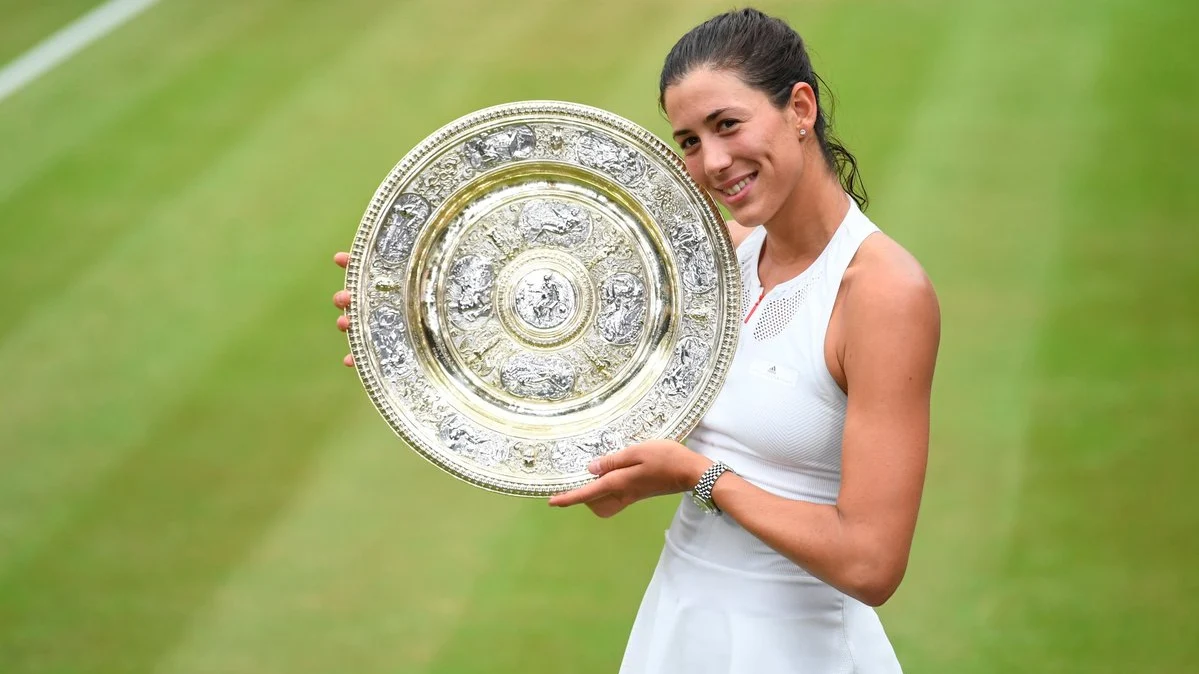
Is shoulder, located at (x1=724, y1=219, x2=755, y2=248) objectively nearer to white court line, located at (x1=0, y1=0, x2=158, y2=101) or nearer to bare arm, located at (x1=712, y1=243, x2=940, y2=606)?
bare arm, located at (x1=712, y1=243, x2=940, y2=606)

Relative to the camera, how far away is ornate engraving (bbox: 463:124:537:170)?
7.36 feet

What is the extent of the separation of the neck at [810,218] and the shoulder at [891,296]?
146 millimetres

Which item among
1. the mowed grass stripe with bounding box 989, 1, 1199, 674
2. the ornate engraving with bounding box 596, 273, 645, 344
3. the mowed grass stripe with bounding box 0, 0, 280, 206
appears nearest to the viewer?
the ornate engraving with bounding box 596, 273, 645, 344

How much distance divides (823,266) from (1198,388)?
3019 mm

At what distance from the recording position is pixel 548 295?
2320mm

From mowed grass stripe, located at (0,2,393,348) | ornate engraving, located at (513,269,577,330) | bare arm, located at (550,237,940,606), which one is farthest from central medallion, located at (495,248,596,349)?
mowed grass stripe, located at (0,2,393,348)

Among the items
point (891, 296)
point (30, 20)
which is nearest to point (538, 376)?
point (891, 296)

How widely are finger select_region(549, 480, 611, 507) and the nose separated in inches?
21.7

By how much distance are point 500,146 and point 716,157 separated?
0.48 m

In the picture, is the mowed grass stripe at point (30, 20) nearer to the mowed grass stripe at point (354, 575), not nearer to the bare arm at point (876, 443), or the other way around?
the mowed grass stripe at point (354, 575)

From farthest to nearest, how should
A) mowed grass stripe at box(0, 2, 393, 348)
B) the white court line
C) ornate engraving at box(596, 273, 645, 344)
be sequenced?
1. the white court line
2. mowed grass stripe at box(0, 2, 393, 348)
3. ornate engraving at box(596, 273, 645, 344)

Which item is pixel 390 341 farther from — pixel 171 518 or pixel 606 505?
pixel 171 518

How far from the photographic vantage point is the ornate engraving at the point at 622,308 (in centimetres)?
230

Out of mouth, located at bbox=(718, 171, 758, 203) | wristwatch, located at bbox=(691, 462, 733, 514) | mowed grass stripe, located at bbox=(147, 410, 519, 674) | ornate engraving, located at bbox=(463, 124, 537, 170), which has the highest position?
ornate engraving, located at bbox=(463, 124, 537, 170)
